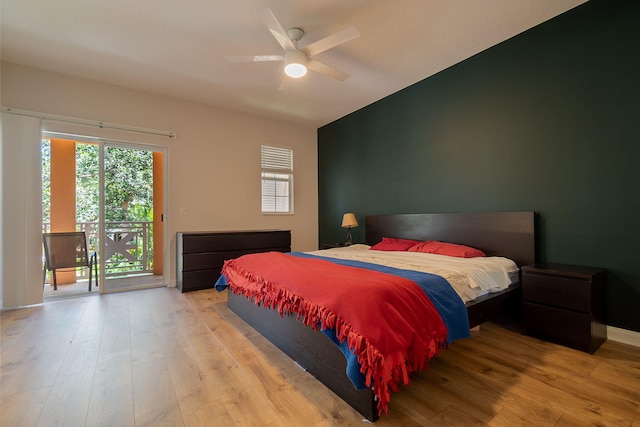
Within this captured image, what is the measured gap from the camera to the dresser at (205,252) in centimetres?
383

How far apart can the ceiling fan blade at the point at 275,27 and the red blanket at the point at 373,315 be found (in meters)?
1.90

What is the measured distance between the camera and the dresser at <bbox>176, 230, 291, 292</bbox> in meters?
3.83

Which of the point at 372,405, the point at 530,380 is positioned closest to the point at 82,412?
the point at 372,405

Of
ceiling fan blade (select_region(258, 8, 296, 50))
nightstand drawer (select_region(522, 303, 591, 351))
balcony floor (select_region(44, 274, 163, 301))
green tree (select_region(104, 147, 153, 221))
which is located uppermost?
ceiling fan blade (select_region(258, 8, 296, 50))

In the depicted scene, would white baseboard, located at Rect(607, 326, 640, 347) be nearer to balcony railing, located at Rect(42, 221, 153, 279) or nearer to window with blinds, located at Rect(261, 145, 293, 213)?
window with blinds, located at Rect(261, 145, 293, 213)

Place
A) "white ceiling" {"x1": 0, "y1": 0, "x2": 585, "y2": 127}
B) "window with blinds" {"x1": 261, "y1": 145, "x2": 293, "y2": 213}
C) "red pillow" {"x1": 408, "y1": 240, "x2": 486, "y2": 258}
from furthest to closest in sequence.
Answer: "window with blinds" {"x1": 261, "y1": 145, "x2": 293, "y2": 213} → "red pillow" {"x1": 408, "y1": 240, "x2": 486, "y2": 258} → "white ceiling" {"x1": 0, "y1": 0, "x2": 585, "y2": 127}

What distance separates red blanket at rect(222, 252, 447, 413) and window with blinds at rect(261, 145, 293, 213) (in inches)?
126

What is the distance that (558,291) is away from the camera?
221 centimetres

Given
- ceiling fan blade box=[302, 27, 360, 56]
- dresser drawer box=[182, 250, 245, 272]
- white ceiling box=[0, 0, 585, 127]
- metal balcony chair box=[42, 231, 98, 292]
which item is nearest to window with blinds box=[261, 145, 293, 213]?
dresser drawer box=[182, 250, 245, 272]

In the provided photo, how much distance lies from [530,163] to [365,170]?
→ 230cm

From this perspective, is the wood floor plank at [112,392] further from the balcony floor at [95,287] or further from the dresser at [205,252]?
the balcony floor at [95,287]

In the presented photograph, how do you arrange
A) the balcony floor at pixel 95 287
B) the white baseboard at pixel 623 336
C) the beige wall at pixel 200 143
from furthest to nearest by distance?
the balcony floor at pixel 95 287, the beige wall at pixel 200 143, the white baseboard at pixel 623 336

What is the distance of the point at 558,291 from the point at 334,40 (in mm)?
2676

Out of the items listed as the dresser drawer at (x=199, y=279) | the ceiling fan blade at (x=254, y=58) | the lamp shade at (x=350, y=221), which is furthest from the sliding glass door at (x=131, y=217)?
the lamp shade at (x=350, y=221)
